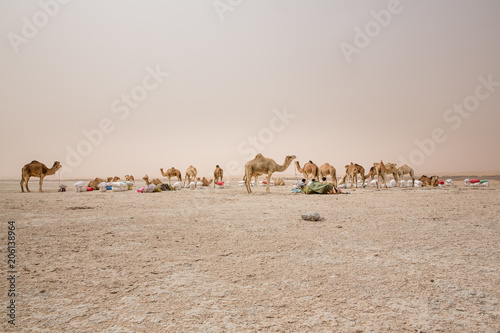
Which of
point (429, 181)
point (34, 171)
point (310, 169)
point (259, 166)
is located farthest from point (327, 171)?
point (34, 171)

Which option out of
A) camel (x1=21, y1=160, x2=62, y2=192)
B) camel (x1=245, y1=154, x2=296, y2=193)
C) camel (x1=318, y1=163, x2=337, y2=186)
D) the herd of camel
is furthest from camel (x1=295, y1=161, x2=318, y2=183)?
camel (x1=21, y1=160, x2=62, y2=192)

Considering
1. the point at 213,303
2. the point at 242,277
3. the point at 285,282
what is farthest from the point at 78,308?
the point at 285,282

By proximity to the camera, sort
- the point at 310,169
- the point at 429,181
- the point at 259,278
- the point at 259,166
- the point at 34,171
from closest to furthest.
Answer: the point at 259,278 < the point at 259,166 < the point at 34,171 < the point at 310,169 < the point at 429,181

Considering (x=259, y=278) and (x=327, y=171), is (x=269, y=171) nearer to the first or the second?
(x=327, y=171)

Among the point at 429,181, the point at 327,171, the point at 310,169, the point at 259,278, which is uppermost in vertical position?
the point at 310,169

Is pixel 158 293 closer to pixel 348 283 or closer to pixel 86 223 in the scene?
pixel 348 283

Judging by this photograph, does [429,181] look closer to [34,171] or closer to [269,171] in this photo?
[269,171]

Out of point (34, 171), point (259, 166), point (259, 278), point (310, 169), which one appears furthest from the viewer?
point (310, 169)

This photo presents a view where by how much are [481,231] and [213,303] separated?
615 cm

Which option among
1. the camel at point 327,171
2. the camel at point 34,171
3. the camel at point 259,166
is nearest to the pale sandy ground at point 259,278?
the camel at point 259,166

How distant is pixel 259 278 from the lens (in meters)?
3.51

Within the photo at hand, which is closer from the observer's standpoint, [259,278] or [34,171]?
[259,278]

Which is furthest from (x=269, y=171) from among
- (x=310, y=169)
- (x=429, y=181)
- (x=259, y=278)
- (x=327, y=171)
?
(x=429, y=181)

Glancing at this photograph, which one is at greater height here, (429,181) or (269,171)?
(269,171)
